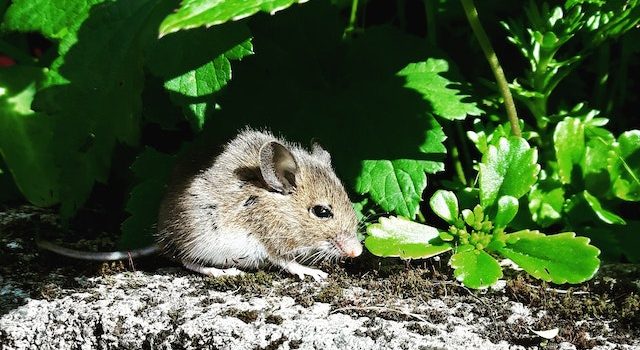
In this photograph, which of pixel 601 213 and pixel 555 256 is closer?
pixel 555 256

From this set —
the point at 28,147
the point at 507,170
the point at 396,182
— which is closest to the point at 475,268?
the point at 507,170

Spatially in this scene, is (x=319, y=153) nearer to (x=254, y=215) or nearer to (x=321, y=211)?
(x=321, y=211)

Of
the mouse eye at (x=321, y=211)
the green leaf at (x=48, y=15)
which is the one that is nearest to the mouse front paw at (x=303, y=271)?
the mouse eye at (x=321, y=211)

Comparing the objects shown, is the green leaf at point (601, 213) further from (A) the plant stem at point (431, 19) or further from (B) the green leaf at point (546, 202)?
(A) the plant stem at point (431, 19)

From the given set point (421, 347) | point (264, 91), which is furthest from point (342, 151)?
point (421, 347)

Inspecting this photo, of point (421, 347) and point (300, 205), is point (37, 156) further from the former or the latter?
point (421, 347)

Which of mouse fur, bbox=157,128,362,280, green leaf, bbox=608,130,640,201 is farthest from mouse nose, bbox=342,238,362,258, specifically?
green leaf, bbox=608,130,640,201

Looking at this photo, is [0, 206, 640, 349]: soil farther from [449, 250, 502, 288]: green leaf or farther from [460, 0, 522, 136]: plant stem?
[460, 0, 522, 136]: plant stem

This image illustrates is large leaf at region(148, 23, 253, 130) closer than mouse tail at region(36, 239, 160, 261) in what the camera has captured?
Yes
